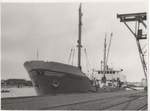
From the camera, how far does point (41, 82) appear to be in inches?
848

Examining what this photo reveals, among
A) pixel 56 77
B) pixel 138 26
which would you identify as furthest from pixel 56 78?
pixel 138 26

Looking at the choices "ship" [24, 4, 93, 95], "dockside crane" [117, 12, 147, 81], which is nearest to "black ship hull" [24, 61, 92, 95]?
"ship" [24, 4, 93, 95]

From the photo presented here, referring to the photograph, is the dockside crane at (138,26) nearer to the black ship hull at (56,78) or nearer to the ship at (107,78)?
the black ship hull at (56,78)

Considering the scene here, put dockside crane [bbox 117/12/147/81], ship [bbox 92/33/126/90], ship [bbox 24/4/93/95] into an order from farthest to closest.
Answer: ship [bbox 92/33/126/90] → ship [bbox 24/4/93/95] → dockside crane [bbox 117/12/147/81]

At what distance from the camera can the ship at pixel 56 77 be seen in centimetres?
2098

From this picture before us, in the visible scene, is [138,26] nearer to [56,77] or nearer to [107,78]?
[56,77]

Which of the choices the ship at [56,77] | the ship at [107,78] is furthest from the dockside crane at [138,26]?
the ship at [107,78]

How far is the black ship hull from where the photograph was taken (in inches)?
826

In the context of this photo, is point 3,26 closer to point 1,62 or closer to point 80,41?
point 1,62

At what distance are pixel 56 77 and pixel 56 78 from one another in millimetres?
114

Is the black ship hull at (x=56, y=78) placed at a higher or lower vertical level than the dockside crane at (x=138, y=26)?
lower

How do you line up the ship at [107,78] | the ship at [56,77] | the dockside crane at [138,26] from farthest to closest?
the ship at [107,78]
the ship at [56,77]
the dockside crane at [138,26]

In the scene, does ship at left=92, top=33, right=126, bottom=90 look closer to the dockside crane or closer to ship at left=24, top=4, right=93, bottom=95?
ship at left=24, top=4, right=93, bottom=95

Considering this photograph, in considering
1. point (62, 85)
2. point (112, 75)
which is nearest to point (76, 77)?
point (62, 85)
